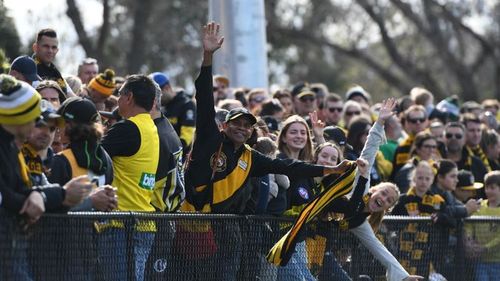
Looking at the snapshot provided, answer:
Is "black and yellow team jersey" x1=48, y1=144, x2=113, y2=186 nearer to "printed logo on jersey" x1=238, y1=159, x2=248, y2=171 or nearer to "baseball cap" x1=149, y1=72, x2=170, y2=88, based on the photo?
"printed logo on jersey" x1=238, y1=159, x2=248, y2=171

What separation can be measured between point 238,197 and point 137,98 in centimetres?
126

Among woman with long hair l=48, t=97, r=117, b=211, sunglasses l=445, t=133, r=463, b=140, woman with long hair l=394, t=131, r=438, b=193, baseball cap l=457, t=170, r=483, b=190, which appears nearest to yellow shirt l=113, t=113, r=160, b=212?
woman with long hair l=48, t=97, r=117, b=211

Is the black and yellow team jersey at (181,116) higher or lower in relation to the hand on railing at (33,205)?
higher

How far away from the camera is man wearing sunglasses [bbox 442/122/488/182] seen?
15750 millimetres

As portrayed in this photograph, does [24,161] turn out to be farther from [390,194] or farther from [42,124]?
[390,194]

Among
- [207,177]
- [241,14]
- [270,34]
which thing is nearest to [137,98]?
[207,177]

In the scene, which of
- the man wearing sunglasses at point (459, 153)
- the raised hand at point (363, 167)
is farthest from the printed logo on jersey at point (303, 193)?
the man wearing sunglasses at point (459, 153)

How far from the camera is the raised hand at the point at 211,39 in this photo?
1032cm

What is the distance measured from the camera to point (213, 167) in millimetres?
10344

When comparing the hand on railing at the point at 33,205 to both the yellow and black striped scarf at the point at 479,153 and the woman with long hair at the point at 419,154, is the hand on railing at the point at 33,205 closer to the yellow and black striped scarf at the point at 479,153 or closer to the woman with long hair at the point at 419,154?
the woman with long hair at the point at 419,154

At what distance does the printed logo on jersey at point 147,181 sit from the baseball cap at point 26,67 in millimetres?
1926

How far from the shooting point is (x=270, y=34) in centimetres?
4431

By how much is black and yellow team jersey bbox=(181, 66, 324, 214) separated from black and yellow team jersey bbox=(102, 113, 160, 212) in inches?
22.0

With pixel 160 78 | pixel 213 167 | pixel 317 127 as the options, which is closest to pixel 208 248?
pixel 213 167
